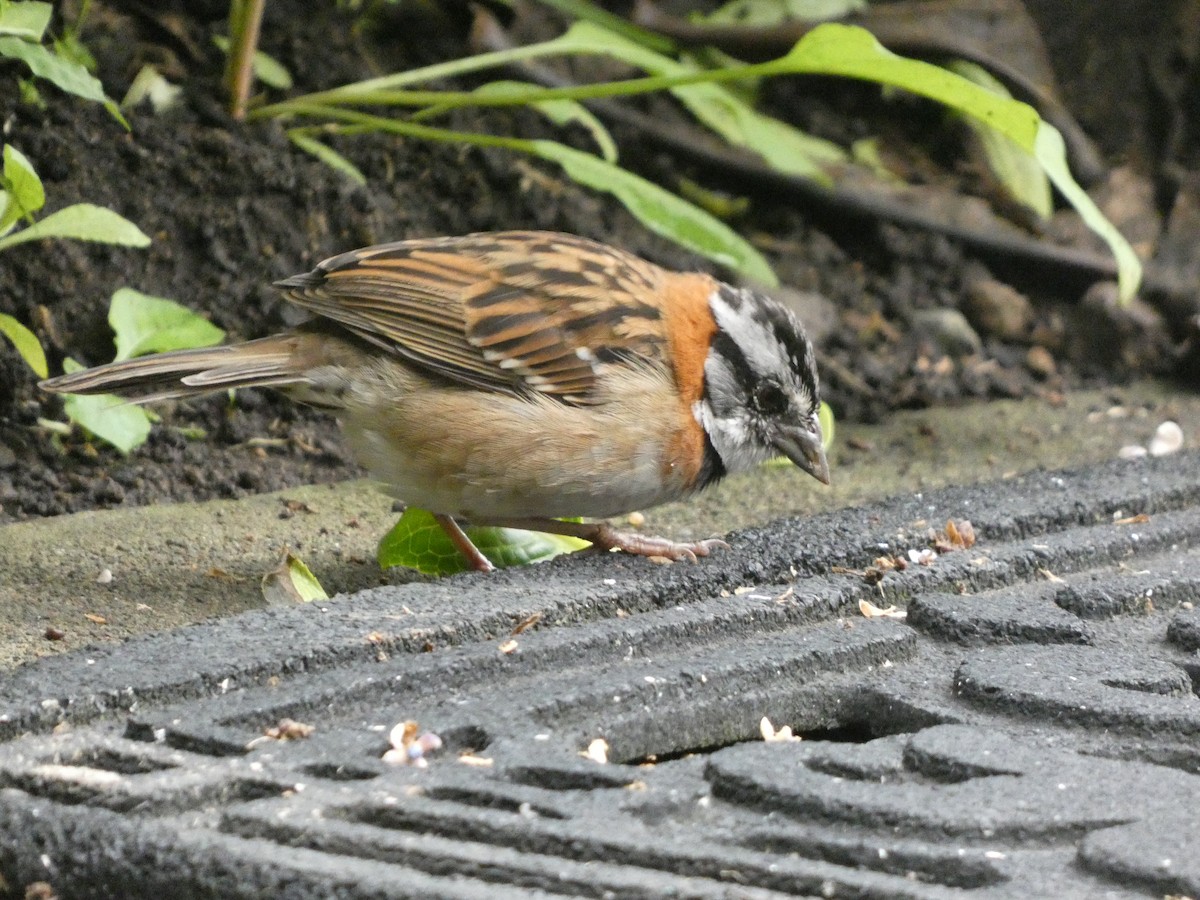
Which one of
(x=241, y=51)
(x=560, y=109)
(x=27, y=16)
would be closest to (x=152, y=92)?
(x=241, y=51)

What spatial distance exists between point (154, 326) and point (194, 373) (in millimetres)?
698

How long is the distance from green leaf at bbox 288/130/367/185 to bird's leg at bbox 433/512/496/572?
1632mm

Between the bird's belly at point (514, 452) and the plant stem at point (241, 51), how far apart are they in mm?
1790

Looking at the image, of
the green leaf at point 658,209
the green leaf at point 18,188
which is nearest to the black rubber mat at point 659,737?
the green leaf at point 18,188

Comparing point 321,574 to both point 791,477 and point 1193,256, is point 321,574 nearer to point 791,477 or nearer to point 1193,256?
point 791,477

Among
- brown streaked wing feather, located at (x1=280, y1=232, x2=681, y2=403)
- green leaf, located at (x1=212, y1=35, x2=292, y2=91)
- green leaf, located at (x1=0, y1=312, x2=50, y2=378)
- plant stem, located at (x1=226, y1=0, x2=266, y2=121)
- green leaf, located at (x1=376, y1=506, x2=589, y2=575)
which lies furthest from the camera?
green leaf, located at (x1=212, y1=35, x2=292, y2=91)

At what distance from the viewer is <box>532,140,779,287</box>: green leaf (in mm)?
4816

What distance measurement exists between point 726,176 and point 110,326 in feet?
9.19

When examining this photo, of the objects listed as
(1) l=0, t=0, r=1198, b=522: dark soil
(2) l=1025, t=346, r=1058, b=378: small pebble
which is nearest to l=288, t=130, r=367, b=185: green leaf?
(1) l=0, t=0, r=1198, b=522: dark soil

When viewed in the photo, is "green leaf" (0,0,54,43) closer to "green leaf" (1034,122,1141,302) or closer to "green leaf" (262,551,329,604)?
"green leaf" (262,551,329,604)

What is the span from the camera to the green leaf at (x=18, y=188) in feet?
12.0

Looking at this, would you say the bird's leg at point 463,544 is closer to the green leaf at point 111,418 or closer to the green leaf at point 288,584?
the green leaf at point 288,584

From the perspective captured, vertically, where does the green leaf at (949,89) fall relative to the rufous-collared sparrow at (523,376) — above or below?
above

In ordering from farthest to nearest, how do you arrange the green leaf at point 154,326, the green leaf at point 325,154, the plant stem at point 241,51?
the green leaf at point 325,154 < the plant stem at point 241,51 < the green leaf at point 154,326
